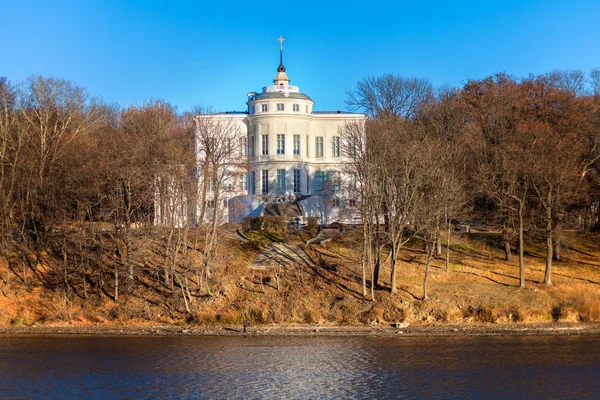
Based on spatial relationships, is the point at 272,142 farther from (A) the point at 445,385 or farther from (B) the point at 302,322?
(A) the point at 445,385

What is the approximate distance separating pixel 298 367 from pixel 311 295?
1201cm

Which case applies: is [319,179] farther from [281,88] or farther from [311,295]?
[311,295]

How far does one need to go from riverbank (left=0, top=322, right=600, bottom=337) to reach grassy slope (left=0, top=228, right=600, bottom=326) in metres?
A: 1.07

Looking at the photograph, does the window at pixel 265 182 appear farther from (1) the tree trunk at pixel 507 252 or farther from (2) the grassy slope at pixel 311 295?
(1) the tree trunk at pixel 507 252

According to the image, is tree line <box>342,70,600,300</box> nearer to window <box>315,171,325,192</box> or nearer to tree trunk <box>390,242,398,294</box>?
tree trunk <box>390,242,398,294</box>

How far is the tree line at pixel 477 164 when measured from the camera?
40688mm

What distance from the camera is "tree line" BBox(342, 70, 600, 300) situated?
40.7 meters

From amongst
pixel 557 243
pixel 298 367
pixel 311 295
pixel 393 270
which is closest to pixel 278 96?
pixel 311 295

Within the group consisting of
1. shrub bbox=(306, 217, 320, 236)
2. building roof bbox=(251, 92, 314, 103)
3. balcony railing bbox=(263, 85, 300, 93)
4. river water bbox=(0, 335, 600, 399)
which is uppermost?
balcony railing bbox=(263, 85, 300, 93)

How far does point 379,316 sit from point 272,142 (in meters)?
28.5

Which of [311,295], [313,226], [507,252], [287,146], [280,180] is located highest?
[287,146]

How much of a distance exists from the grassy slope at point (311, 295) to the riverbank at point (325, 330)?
3.51ft

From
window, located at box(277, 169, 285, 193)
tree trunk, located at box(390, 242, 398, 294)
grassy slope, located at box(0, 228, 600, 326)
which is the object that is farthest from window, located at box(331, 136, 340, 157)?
tree trunk, located at box(390, 242, 398, 294)

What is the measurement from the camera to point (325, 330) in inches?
1447
